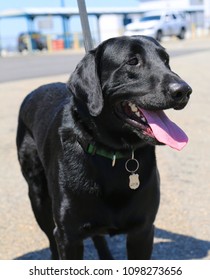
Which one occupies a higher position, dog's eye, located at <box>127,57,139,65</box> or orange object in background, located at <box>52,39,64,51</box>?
dog's eye, located at <box>127,57,139,65</box>

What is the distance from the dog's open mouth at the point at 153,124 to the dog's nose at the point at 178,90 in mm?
206

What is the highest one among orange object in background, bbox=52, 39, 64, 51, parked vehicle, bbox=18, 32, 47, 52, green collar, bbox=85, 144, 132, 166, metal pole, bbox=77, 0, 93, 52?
metal pole, bbox=77, 0, 93, 52

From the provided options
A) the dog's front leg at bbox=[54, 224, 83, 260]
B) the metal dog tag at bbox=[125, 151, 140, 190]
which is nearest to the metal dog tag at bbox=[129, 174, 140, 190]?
the metal dog tag at bbox=[125, 151, 140, 190]

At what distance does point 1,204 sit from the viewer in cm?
515

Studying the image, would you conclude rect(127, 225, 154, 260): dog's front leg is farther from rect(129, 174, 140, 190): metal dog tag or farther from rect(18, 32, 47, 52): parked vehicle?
rect(18, 32, 47, 52): parked vehicle

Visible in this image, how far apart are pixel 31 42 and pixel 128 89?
36443 millimetres

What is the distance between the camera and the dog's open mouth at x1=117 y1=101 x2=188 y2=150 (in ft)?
8.74

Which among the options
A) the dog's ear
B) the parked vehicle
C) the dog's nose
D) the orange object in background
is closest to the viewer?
the dog's nose

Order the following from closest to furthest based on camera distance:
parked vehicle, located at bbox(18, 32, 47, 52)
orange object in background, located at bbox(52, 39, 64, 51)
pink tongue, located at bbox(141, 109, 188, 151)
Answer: pink tongue, located at bbox(141, 109, 188, 151)
parked vehicle, located at bbox(18, 32, 47, 52)
orange object in background, located at bbox(52, 39, 64, 51)

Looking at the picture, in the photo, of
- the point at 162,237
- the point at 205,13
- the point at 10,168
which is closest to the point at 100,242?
the point at 162,237

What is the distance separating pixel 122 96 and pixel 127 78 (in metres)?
0.11

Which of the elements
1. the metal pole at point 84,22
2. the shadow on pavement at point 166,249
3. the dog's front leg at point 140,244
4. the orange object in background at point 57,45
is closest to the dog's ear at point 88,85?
the metal pole at point 84,22

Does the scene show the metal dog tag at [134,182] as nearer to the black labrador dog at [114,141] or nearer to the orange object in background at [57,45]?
the black labrador dog at [114,141]

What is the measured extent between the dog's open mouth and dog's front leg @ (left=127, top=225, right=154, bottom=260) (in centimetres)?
77
